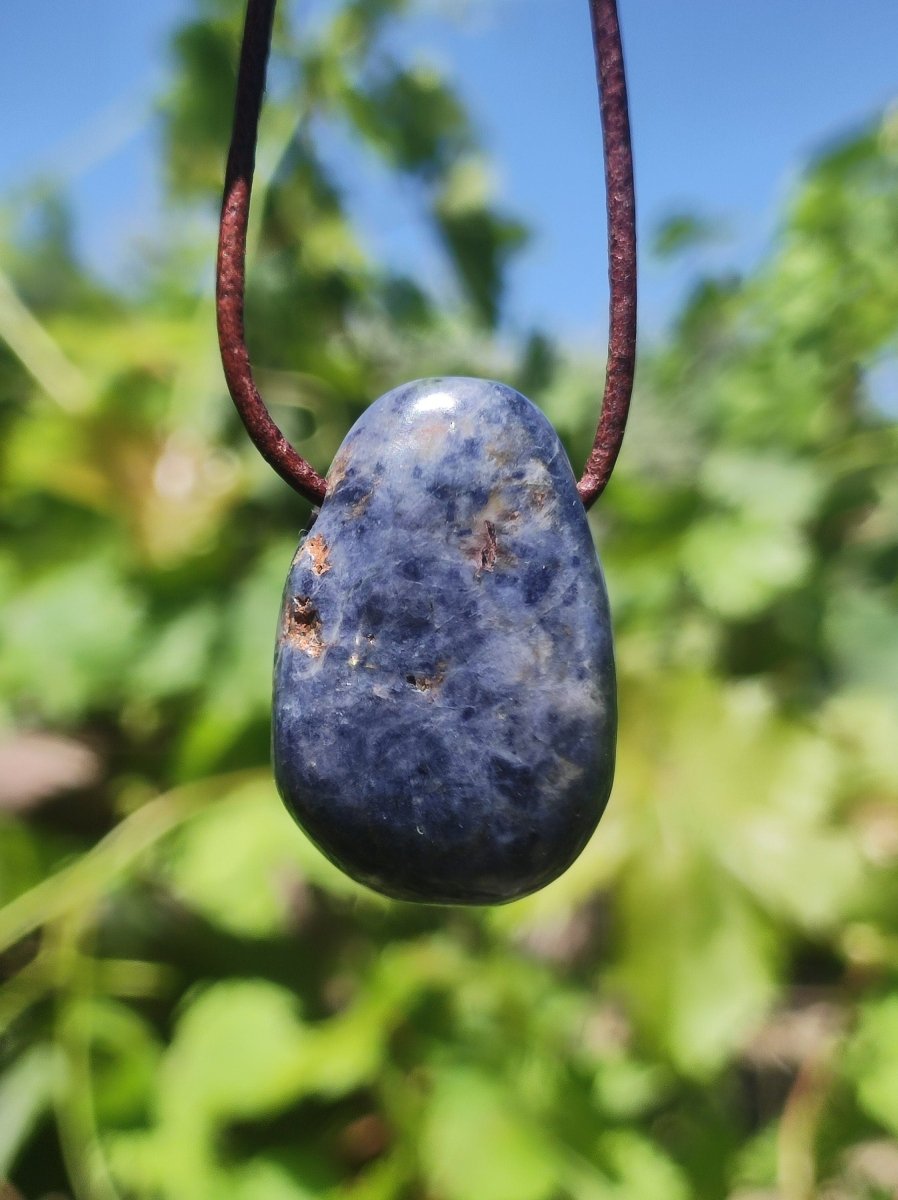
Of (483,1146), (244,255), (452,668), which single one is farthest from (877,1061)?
(244,255)

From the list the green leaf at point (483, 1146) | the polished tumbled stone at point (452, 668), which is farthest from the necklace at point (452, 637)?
the green leaf at point (483, 1146)

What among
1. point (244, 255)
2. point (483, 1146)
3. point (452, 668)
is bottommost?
point (483, 1146)

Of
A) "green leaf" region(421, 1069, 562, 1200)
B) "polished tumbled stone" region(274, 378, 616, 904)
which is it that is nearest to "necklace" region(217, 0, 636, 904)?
"polished tumbled stone" region(274, 378, 616, 904)

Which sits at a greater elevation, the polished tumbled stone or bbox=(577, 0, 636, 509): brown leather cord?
bbox=(577, 0, 636, 509): brown leather cord

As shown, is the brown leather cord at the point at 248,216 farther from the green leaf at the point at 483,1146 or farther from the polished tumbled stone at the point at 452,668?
the green leaf at the point at 483,1146

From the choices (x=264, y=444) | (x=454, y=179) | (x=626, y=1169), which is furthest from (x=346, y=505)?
(x=454, y=179)

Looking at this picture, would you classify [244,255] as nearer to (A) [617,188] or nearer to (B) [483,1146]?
(A) [617,188]

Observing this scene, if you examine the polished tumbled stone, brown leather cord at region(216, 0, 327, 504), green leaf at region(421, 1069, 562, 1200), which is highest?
brown leather cord at region(216, 0, 327, 504)

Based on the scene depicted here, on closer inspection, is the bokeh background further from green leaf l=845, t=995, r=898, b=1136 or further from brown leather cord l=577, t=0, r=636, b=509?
brown leather cord l=577, t=0, r=636, b=509
